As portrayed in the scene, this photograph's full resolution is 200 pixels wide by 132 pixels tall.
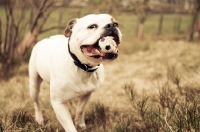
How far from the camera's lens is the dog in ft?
8.67

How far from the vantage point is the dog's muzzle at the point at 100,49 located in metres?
2.58

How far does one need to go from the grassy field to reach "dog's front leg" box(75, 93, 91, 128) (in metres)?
0.10

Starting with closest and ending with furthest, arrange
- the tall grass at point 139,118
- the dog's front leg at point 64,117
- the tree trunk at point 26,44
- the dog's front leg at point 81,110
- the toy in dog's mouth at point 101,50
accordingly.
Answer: the toy in dog's mouth at point 101,50 < the tall grass at point 139,118 < the dog's front leg at point 64,117 < the dog's front leg at point 81,110 < the tree trunk at point 26,44

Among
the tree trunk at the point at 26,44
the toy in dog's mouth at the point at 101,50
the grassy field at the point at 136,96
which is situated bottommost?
the grassy field at the point at 136,96

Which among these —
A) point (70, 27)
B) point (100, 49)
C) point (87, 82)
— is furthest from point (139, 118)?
point (70, 27)

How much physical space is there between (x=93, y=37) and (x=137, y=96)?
206cm

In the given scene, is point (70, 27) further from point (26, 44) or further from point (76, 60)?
point (26, 44)

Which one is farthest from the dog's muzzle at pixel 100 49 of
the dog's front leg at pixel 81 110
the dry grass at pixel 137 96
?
the dog's front leg at pixel 81 110

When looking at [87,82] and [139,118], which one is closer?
[87,82]

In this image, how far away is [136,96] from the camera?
4434mm

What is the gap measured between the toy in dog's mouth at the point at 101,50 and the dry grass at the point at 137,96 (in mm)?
697

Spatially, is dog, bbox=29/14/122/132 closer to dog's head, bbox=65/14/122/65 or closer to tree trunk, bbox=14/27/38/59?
dog's head, bbox=65/14/122/65

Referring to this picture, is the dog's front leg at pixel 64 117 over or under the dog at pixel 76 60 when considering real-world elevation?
under

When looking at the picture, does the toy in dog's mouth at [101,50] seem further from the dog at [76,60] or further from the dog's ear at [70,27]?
the dog's ear at [70,27]
